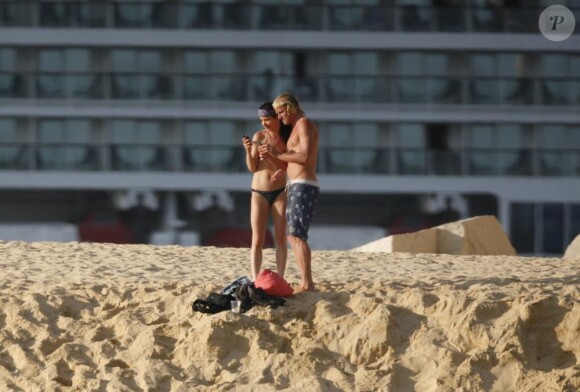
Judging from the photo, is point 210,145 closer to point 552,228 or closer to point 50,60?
point 50,60

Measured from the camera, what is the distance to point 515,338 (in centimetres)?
2044

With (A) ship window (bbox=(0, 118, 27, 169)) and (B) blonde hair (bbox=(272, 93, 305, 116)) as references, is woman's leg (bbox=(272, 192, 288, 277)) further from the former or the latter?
(A) ship window (bbox=(0, 118, 27, 169))

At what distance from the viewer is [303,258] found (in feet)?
68.6

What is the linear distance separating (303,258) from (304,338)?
90cm

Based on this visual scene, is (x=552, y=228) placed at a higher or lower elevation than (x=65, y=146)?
lower

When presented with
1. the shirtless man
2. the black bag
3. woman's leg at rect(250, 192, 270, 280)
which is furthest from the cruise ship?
the shirtless man

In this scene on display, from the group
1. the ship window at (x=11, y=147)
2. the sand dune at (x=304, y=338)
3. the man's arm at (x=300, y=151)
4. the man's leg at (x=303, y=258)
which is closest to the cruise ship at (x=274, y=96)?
the ship window at (x=11, y=147)

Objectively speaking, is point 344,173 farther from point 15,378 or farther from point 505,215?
point 15,378

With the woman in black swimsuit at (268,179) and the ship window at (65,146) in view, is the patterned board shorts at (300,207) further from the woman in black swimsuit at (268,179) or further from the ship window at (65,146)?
the ship window at (65,146)

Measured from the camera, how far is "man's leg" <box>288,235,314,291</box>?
20719mm

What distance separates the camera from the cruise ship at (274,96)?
59.9 metres

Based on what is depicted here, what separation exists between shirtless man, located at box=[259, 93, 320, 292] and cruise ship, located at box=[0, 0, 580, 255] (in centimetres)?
3869

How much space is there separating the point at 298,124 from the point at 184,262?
16.9ft

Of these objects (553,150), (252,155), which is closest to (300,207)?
(252,155)
